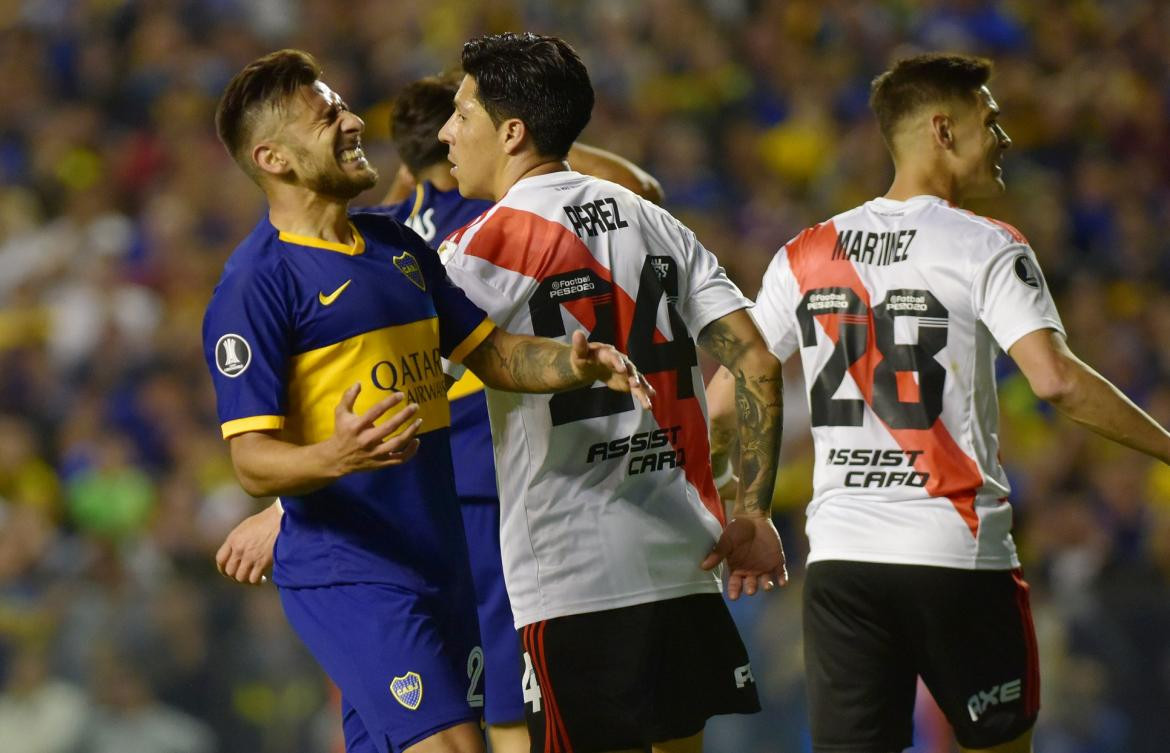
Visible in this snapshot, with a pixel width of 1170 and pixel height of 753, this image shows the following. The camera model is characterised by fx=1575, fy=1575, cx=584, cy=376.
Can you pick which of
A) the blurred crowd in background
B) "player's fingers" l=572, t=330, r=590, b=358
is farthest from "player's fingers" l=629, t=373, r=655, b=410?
the blurred crowd in background

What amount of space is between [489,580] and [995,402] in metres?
1.65

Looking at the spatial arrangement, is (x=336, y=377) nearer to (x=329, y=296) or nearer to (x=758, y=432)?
(x=329, y=296)

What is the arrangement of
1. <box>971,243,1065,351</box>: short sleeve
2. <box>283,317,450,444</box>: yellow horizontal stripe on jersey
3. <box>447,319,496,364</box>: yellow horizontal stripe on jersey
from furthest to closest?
1. <box>971,243,1065,351</box>: short sleeve
2. <box>447,319,496,364</box>: yellow horizontal stripe on jersey
3. <box>283,317,450,444</box>: yellow horizontal stripe on jersey

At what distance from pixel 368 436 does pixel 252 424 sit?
0.39 metres

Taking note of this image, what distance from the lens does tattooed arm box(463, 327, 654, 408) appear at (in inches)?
143

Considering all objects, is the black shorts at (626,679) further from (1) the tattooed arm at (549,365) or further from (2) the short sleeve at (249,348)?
(2) the short sleeve at (249,348)

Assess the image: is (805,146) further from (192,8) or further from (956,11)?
(192,8)

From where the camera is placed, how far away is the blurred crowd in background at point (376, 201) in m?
7.87

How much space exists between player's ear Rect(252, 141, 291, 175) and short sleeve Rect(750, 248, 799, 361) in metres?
1.64

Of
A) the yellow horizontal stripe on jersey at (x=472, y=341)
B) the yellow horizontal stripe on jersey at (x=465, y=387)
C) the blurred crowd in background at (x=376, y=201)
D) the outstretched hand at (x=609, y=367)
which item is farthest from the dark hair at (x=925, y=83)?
the blurred crowd in background at (x=376, y=201)

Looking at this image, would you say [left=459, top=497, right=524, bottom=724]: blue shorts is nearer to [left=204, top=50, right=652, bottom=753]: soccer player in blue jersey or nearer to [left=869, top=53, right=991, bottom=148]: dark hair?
[left=204, top=50, right=652, bottom=753]: soccer player in blue jersey

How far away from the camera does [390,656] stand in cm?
375

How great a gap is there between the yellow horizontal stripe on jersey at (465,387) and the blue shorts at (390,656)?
1.14 metres

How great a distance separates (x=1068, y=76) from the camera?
12.9 m
